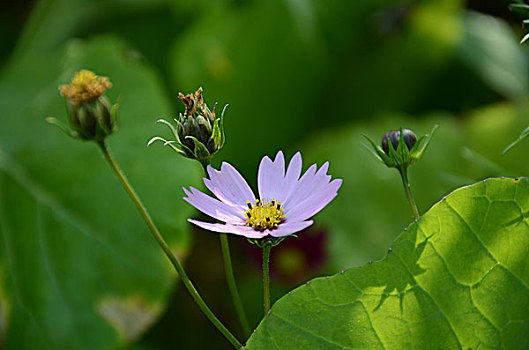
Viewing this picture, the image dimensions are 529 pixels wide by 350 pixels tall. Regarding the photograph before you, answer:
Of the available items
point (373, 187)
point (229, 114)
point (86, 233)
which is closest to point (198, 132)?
point (86, 233)

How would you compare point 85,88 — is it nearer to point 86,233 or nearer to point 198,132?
point 198,132

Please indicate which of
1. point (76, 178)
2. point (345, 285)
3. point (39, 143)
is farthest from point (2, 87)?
point (345, 285)

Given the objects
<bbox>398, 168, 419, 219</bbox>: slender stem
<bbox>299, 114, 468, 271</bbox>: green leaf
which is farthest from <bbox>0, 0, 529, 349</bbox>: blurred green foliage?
<bbox>398, 168, 419, 219</bbox>: slender stem

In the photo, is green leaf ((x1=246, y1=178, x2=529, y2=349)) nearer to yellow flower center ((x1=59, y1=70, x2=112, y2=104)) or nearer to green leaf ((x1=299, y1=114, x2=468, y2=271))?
yellow flower center ((x1=59, y1=70, x2=112, y2=104))

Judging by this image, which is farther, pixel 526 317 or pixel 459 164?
pixel 459 164

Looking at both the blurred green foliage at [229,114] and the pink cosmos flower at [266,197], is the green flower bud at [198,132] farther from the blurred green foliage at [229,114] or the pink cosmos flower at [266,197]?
the blurred green foliage at [229,114]

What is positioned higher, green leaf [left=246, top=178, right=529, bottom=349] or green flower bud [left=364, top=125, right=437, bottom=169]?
green flower bud [left=364, top=125, right=437, bottom=169]

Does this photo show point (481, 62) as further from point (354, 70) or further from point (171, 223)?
point (171, 223)
